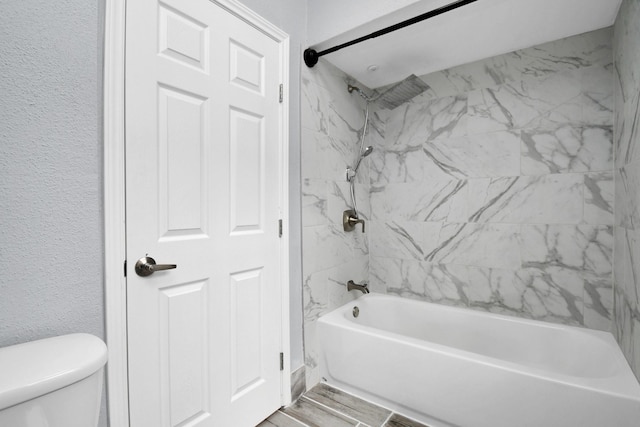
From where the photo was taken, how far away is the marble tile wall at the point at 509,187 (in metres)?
1.76

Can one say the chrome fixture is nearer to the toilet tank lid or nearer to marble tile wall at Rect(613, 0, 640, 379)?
marble tile wall at Rect(613, 0, 640, 379)

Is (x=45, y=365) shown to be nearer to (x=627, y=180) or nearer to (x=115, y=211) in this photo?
(x=115, y=211)

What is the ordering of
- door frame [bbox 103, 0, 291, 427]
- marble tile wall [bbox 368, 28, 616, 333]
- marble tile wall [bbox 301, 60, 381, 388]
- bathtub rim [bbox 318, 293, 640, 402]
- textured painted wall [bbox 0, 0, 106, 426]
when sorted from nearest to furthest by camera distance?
1. textured painted wall [bbox 0, 0, 106, 426]
2. door frame [bbox 103, 0, 291, 427]
3. bathtub rim [bbox 318, 293, 640, 402]
4. marble tile wall [bbox 368, 28, 616, 333]
5. marble tile wall [bbox 301, 60, 381, 388]

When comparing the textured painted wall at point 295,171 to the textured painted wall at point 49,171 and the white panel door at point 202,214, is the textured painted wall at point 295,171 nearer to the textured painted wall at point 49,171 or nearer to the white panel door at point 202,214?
the white panel door at point 202,214

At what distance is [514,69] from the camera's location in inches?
78.0

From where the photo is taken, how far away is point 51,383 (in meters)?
0.71

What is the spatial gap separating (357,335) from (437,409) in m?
→ 0.53

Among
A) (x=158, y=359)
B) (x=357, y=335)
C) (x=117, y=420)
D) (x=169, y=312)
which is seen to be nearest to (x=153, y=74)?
(x=169, y=312)

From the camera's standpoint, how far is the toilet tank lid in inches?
26.3

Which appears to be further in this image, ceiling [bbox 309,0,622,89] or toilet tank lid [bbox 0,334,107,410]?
ceiling [bbox 309,0,622,89]

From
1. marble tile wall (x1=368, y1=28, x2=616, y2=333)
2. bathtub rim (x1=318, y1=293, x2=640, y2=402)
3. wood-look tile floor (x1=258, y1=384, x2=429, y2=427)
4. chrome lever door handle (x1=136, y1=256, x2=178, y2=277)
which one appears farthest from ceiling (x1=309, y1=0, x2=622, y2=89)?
wood-look tile floor (x1=258, y1=384, x2=429, y2=427)

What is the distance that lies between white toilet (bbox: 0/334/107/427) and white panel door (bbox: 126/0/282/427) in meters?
0.28

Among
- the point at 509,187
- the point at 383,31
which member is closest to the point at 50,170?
the point at 383,31

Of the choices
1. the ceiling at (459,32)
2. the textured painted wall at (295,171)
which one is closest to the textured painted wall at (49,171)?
the textured painted wall at (295,171)
